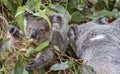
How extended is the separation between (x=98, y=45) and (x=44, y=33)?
1.34 feet

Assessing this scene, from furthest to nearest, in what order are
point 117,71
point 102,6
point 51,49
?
1. point 102,6
2. point 51,49
3. point 117,71

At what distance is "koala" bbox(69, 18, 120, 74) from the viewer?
2.81 m

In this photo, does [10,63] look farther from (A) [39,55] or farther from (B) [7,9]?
(B) [7,9]

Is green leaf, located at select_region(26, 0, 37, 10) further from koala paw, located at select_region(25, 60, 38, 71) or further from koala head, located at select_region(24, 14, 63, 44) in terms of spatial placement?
koala paw, located at select_region(25, 60, 38, 71)

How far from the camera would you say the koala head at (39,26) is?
2.96m

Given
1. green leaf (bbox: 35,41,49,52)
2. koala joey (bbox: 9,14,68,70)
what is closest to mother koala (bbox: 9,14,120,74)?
koala joey (bbox: 9,14,68,70)

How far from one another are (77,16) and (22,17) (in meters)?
0.78

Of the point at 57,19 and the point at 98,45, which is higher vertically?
the point at 57,19

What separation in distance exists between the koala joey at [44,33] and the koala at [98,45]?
0.10 m

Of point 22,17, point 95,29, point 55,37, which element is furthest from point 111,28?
point 22,17

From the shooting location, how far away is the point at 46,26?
3010 millimetres

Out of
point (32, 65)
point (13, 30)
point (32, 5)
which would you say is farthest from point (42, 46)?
point (13, 30)

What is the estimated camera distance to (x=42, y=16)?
8.71 feet

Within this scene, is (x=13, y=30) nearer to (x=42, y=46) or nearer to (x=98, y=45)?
(x=42, y=46)
